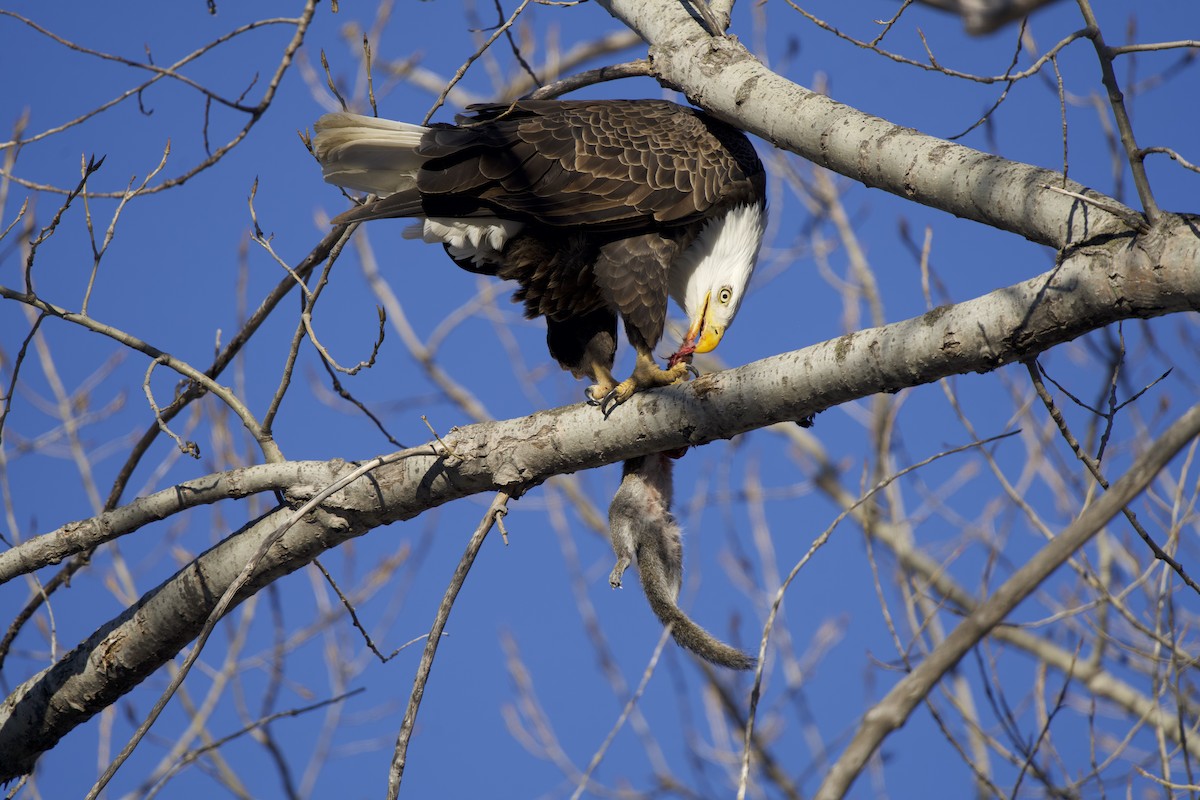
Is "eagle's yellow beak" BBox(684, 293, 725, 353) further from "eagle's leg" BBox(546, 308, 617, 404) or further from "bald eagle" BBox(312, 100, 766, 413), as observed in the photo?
"eagle's leg" BBox(546, 308, 617, 404)

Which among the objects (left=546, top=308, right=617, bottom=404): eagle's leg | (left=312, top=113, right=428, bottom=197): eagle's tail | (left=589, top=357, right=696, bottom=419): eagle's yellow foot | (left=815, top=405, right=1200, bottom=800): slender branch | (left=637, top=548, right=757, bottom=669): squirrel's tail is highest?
(left=312, top=113, right=428, bottom=197): eagle's tail

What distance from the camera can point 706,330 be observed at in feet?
13.4

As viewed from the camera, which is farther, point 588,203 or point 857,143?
point 588,203

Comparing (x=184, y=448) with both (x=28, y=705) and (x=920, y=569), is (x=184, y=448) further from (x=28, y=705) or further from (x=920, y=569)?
(x=920, y=569)

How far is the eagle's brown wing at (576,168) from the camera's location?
11.8 feet

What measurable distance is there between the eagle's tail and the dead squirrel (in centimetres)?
122

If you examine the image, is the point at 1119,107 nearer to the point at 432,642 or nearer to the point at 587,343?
the point at 432,642

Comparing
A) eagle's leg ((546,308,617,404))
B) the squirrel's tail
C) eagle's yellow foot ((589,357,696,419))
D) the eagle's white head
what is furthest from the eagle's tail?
the squirrel's tail

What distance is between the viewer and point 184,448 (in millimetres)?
2830

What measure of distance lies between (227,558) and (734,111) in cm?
191

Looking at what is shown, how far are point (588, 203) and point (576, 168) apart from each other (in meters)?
0.13

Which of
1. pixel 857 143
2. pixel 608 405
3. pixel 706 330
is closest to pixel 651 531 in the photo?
pixel 608 405

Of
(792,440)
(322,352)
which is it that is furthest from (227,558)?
(792,440)

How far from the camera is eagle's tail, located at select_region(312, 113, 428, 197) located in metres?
3.57
